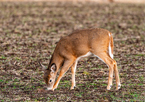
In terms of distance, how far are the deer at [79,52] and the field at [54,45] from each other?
326mm

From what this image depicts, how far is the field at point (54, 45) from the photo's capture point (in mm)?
7219

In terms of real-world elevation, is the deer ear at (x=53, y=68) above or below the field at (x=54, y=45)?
above

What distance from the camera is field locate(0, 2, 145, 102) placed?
7.22 m

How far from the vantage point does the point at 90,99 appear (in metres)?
6.75

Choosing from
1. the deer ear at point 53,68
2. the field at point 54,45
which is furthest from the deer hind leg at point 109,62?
the deer ear at point 53,68

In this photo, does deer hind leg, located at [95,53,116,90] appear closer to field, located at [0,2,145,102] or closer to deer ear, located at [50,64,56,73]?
field, located at [0,2,145,102]

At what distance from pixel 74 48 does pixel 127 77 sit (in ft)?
6.02

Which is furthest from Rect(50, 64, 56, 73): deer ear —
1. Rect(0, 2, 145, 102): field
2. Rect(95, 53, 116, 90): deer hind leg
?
Rect(95, 53, 116, 90): deer hind leg

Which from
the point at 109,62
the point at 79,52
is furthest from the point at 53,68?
the point at 109,62

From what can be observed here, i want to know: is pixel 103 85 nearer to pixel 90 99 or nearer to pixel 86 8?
pixel 90 99

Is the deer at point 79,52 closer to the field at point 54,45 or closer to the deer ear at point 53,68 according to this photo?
the deer ear at point 53,68

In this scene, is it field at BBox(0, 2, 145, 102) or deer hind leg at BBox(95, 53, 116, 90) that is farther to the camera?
deer hind leg at BBox(95, 53, 116, 90)

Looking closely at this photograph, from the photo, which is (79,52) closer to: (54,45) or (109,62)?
(109,62)

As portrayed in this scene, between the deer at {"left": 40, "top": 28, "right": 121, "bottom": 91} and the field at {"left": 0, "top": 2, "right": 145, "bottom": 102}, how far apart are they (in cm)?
33
